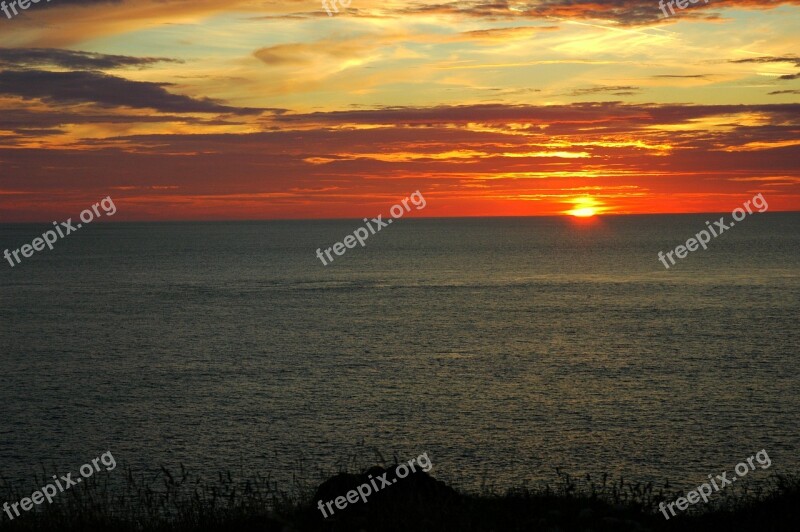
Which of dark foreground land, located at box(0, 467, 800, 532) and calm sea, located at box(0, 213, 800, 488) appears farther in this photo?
calm sea, located at box(0, 213, 800, 488)

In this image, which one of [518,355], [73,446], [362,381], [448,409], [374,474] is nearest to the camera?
[374,474]

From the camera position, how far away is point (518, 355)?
80500 millimetres

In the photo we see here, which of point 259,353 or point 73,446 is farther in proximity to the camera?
point 259,353

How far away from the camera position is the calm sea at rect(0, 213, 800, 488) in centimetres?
4766

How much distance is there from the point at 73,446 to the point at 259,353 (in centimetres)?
3556

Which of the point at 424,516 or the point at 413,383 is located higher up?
the point at 424,516

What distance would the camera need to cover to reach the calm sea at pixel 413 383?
4766cm

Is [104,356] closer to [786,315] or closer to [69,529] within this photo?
[69,529]

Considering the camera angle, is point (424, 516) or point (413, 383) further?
point (413, 383)

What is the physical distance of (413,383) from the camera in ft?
219

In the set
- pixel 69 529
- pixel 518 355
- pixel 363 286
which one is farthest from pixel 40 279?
pixel 69 529

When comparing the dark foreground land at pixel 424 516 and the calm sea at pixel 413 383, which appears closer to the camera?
the dark foreground land at pixel 424 516

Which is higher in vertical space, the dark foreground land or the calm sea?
the dark foreground land

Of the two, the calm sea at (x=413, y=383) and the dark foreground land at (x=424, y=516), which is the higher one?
the dark foreground land at (x=424, y=516)
